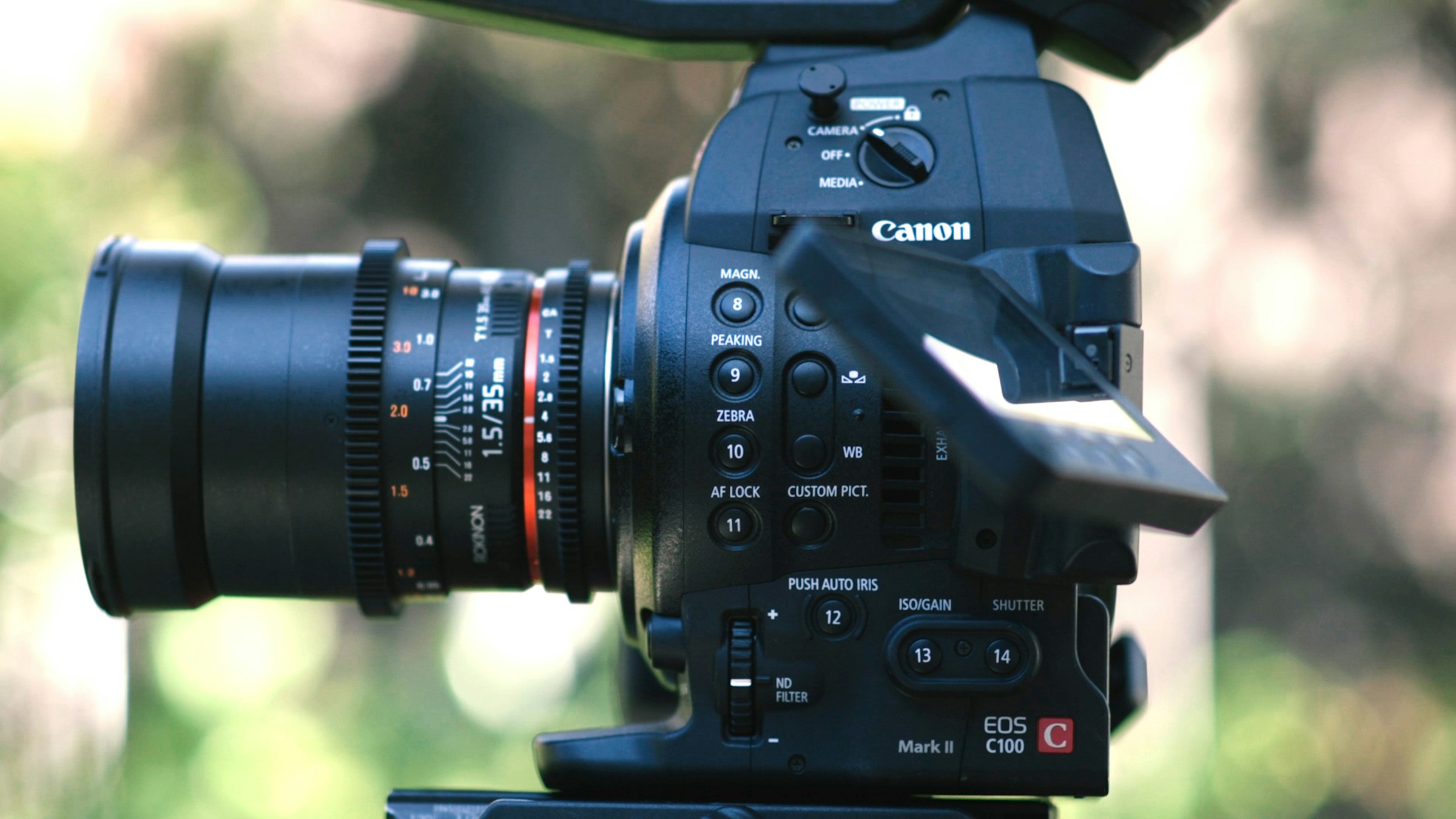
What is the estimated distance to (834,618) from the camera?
0.66 m

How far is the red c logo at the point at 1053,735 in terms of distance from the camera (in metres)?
0.66

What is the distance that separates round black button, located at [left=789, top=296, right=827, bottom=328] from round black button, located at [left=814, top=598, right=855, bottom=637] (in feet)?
0.53

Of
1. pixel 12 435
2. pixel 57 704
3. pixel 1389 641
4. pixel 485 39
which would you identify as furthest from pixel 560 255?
pixel 1389 641

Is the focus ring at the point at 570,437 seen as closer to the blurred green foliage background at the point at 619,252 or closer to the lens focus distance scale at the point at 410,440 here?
the lens focus distance scale at the point at 410,440

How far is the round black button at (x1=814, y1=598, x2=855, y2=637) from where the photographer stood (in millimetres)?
663

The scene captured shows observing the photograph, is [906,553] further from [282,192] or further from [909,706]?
[282,192]

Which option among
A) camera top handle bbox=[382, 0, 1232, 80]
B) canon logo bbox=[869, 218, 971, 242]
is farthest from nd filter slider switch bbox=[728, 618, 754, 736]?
camera top handle bbox=[382, 0, 1232, 80]

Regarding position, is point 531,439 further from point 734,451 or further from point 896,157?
point 896,157

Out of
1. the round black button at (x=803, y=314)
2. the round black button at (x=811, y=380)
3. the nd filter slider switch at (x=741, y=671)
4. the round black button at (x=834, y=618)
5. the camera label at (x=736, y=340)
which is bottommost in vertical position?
the nd filter slider switch at (x=741, y=671)

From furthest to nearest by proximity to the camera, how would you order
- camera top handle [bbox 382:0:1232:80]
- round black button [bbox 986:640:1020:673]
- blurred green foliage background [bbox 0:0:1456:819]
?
blurred green foliage background [bbox 0:0:1456:819]
camera top handle [bbox 382:0:1232:80]
round black button [bbox 986:640:1020:673]

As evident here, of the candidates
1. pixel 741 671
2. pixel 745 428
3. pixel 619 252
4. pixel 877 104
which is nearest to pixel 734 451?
pixel 745 428

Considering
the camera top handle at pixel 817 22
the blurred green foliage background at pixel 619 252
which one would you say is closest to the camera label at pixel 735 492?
the camera top handle at pixel 817 22

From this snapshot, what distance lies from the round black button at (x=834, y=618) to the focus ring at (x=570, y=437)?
0.61ft

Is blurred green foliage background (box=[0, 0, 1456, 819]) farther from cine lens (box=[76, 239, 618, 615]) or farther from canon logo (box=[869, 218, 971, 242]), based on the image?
canon logo (box=[869, 218, 971, 242])
